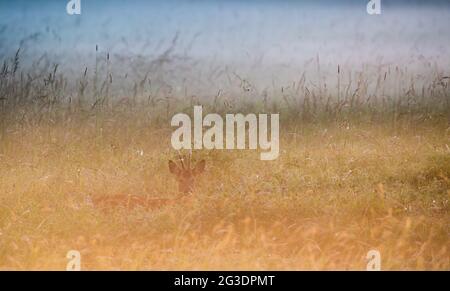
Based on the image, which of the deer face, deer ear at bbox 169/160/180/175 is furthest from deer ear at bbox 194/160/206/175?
deer ear at bbox 169/160/180/175

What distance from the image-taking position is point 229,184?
4902mm

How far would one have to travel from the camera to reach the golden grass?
4172 mm

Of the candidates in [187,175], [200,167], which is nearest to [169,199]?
[187,175]

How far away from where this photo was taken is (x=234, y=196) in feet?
15.4

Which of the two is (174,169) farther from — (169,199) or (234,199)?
(234,199)

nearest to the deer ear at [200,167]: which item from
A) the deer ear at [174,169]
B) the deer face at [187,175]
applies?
the deer face at [187,175]

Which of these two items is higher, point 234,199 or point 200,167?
point 200,167

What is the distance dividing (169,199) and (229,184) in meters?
0.45

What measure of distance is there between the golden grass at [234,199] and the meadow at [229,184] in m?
0.01

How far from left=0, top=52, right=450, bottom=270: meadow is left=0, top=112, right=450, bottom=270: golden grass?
0.01 m

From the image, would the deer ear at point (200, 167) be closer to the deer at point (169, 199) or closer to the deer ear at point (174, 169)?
the deer at point (169, 199)

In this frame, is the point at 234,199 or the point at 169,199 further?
the point at 169,199
